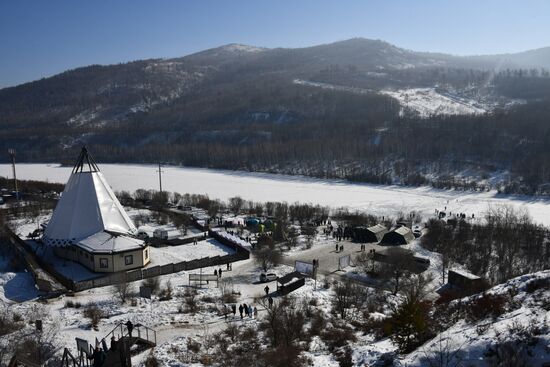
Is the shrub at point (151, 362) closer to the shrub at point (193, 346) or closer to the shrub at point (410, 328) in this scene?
the shrub at point (193, 346)

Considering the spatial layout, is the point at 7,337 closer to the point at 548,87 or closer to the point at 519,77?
the point at 548,87

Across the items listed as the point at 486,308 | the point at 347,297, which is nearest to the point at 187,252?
the point at 347,297

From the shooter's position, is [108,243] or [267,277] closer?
[267,277]

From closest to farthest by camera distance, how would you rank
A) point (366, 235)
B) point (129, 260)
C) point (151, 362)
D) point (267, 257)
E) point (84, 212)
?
point (151, 362) < point (129, 260) < point (267, 257) < point (84, 212) < point (366, 235)

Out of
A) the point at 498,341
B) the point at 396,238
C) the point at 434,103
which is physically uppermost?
the point at 434,103

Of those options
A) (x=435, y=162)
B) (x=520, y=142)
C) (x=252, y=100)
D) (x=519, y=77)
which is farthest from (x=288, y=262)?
(x=519, y=77)

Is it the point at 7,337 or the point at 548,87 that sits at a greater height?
the point at 548,87

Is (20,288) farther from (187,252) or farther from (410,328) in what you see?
(410,328)

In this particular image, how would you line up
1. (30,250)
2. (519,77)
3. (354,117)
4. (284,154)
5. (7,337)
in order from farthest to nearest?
(519,77) < (354,117) < (284,154) < (30,250) < (7,337)
